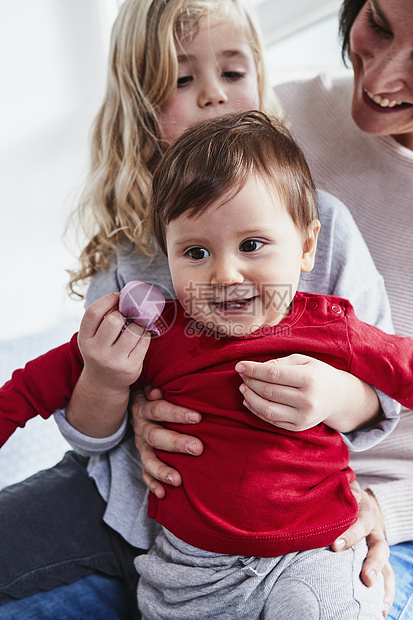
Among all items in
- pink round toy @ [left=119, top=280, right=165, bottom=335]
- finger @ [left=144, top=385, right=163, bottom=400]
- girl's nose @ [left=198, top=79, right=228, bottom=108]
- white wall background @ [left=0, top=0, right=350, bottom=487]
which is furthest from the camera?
white wall background @ [left=0, top=0, right=350, bottom=487]

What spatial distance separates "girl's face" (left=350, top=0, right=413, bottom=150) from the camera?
1.01 m

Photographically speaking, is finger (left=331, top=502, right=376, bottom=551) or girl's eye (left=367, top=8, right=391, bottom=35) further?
girl's eye (left=367, top=8, right=391, bottom=35)

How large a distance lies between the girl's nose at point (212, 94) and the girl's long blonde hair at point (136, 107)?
6 centimetres

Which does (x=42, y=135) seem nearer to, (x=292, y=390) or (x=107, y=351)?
(x=107, y=351)

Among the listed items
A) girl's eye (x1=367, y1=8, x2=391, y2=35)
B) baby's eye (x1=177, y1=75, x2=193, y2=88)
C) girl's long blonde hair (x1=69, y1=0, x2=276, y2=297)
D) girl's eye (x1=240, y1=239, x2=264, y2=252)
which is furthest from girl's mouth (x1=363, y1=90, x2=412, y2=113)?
girl's eye (x1=240, y1=239, x2=264, y2=252)

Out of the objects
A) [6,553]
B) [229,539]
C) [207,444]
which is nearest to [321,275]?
[207,444]

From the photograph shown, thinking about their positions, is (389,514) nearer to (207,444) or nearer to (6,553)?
(207,444)

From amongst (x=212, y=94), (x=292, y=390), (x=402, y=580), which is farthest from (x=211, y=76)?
(x=402, y=580)

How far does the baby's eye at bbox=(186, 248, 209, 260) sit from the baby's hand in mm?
137

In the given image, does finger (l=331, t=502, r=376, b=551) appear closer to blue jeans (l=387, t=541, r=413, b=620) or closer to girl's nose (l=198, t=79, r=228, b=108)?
blue jeans (l=387, t=541, r=413, b=620)

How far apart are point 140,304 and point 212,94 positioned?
47 centimetres

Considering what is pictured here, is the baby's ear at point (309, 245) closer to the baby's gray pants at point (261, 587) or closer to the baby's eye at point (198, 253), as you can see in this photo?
the baby's eye at point (198, 253)

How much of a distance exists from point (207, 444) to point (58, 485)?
408 mm

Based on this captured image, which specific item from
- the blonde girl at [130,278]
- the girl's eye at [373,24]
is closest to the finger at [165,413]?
the blonde girl at [130,278]
